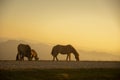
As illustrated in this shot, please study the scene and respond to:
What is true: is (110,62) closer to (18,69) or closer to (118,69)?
(118,69)

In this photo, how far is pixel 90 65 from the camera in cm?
560

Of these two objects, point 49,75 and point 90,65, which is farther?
point 90,65

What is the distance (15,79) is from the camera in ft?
16.4

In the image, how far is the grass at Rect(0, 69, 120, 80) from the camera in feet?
16.5

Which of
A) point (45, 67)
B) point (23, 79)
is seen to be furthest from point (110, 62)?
point (23, 79)

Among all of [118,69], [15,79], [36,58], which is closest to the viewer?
[15,79]

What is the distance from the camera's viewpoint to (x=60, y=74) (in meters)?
5.18

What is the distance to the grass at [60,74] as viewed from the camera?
5020 mm

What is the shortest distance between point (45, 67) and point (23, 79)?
42cm

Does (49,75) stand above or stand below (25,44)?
below

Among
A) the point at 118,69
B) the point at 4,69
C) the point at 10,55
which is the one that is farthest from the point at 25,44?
the point at 118,69

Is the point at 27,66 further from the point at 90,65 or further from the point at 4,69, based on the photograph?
the point at 90,65

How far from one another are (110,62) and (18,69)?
58.0 inches

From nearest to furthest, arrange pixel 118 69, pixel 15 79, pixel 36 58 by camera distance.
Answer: pixel 15 79, pixel 118 69, pixel 36 58
